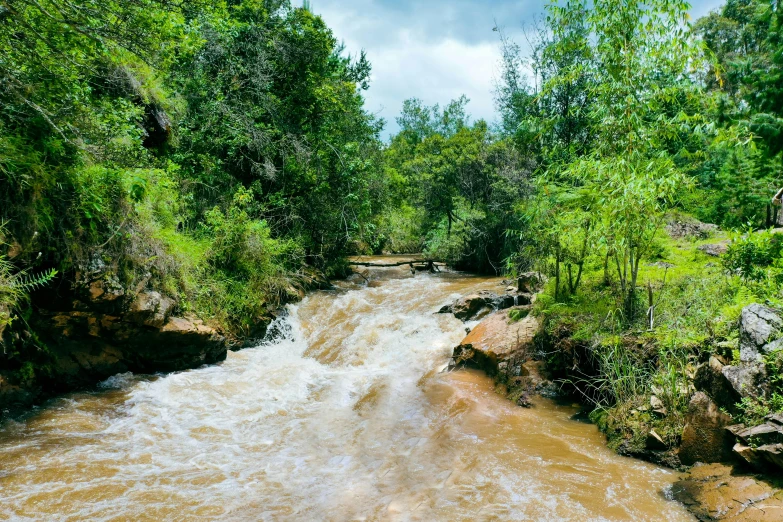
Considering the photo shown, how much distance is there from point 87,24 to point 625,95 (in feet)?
21.7

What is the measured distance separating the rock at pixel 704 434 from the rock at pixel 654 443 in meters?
0.18

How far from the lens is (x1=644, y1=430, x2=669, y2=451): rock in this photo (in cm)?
436

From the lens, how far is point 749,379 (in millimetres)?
3812

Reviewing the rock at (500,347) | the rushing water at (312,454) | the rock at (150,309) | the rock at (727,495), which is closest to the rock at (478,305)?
the rock at (500,347)

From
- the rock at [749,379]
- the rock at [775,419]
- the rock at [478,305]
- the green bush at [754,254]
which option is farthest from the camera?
the rock at [478,305]

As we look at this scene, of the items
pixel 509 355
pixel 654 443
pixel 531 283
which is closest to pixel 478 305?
pixel 531 283

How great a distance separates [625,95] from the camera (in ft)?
19.5

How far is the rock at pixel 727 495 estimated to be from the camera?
10.3 ft

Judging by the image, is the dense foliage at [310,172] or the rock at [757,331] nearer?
the rock at [757,331]

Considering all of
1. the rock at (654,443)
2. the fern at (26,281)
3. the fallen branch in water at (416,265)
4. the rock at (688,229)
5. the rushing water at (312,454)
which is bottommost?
the rushing water at (312,454)

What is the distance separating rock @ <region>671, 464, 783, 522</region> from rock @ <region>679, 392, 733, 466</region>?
0.36 feet

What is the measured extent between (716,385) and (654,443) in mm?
814

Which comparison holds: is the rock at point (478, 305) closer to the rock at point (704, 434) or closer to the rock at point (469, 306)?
the rock at point (469, 306)

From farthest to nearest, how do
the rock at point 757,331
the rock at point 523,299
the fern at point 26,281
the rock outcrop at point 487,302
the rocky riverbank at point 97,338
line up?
the rock outcrop at point 487,302 < the rock at point 523,299 < the rocky riverbank at point 97,338 < the fern at point 26,281 < the rock at point 757,331
